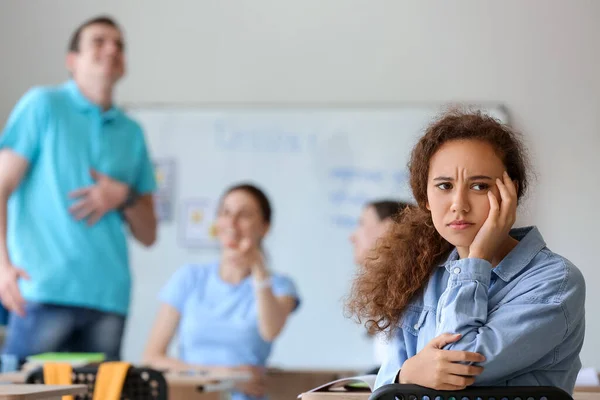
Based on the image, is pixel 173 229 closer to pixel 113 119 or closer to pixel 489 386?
pixel 113 119

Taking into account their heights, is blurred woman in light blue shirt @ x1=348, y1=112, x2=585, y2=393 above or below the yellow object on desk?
above

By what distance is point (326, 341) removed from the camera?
4910mm

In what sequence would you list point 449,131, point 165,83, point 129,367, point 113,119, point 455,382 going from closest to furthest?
point 455,382 → point 449,131 → point 129,367 → point 113,119 → point 165,83

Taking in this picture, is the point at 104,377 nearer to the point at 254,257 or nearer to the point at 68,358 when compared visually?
the point at 68,358

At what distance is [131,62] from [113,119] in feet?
6.13

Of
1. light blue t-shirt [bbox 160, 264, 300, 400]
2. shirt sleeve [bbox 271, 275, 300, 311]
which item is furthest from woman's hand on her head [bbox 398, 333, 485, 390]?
shirt sleeve [bbox 271, 275, 300, 311]

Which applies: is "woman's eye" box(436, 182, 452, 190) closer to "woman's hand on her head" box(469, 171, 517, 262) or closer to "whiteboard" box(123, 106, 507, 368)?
"woman's hand on her head" box(469, 171, 517, 262)

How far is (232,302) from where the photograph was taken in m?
3.53

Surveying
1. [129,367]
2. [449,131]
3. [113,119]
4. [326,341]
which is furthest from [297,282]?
[449,131]

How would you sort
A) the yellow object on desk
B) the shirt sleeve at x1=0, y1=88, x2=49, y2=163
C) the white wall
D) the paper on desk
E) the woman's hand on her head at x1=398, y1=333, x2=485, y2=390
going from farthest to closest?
the white wall < the shirt sleeve at x1=0, y1=88, x2=49, y2=163 < the paper on desk < the yellow object on desk < the woman's hand on her head at x1=398, y1=333, x2=485, y2=390

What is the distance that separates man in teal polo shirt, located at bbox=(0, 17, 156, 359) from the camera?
314cm

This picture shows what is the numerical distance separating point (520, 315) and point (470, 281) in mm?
97

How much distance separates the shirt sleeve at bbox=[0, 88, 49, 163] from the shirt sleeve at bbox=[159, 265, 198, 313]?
78cm

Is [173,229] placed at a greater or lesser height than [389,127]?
lesser
